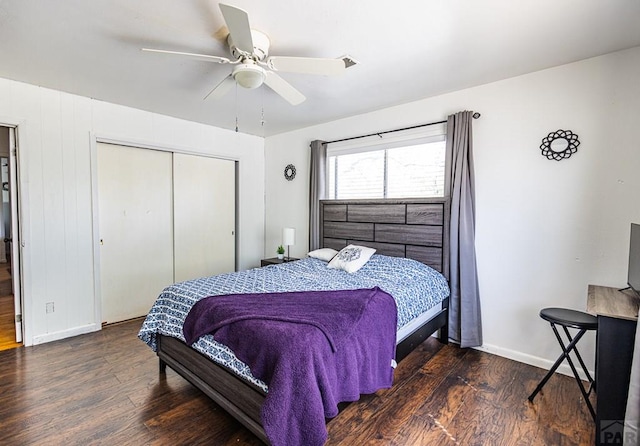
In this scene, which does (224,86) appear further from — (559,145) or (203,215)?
(559,145)

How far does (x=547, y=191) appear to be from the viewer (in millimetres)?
2602

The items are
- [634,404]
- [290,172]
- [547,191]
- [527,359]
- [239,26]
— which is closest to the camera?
[634,404]

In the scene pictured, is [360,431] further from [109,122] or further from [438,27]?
[109,122]

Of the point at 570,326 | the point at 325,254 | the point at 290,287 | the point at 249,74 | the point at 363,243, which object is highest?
the point at 249,74

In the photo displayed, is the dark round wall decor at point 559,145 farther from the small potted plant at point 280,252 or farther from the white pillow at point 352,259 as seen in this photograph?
the small potted plant at point 280,252

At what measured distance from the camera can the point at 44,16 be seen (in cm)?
186

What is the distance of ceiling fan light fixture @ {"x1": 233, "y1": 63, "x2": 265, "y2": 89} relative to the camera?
1.96 m

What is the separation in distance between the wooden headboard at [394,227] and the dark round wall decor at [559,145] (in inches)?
34.8

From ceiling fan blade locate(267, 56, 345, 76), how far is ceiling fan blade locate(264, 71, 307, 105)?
107 millimetres

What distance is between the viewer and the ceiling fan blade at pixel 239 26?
146cm

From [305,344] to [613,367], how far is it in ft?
5.46

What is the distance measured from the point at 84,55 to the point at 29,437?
255cm

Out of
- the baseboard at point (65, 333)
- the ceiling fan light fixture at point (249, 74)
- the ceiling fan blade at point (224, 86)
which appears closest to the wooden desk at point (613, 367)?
the ceiling fan light fixture at point (249, 74)

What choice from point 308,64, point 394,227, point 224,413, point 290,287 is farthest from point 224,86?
point 224,413
